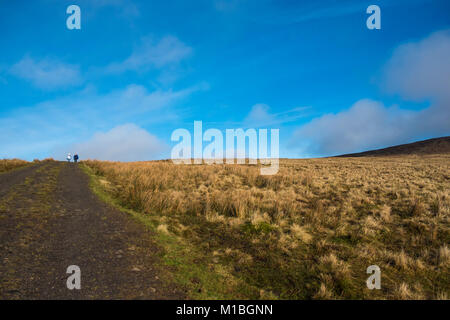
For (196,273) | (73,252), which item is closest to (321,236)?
(196,273)

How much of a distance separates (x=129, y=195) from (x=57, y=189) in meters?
3.42

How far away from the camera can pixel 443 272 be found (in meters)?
5.39

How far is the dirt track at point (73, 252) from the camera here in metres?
3.81

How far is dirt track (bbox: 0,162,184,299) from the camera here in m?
3.81

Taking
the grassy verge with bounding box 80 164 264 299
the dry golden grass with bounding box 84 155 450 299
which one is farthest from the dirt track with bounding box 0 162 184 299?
the dry golden grass with bounding box 84 155 450 299

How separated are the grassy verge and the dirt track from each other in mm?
274

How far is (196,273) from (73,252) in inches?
110

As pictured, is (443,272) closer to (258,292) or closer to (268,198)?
(258,292)

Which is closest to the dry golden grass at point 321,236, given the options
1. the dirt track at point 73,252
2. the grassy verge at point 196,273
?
the grassy verge at point 196,273

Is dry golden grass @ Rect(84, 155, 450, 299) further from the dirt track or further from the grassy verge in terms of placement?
the dirt track
